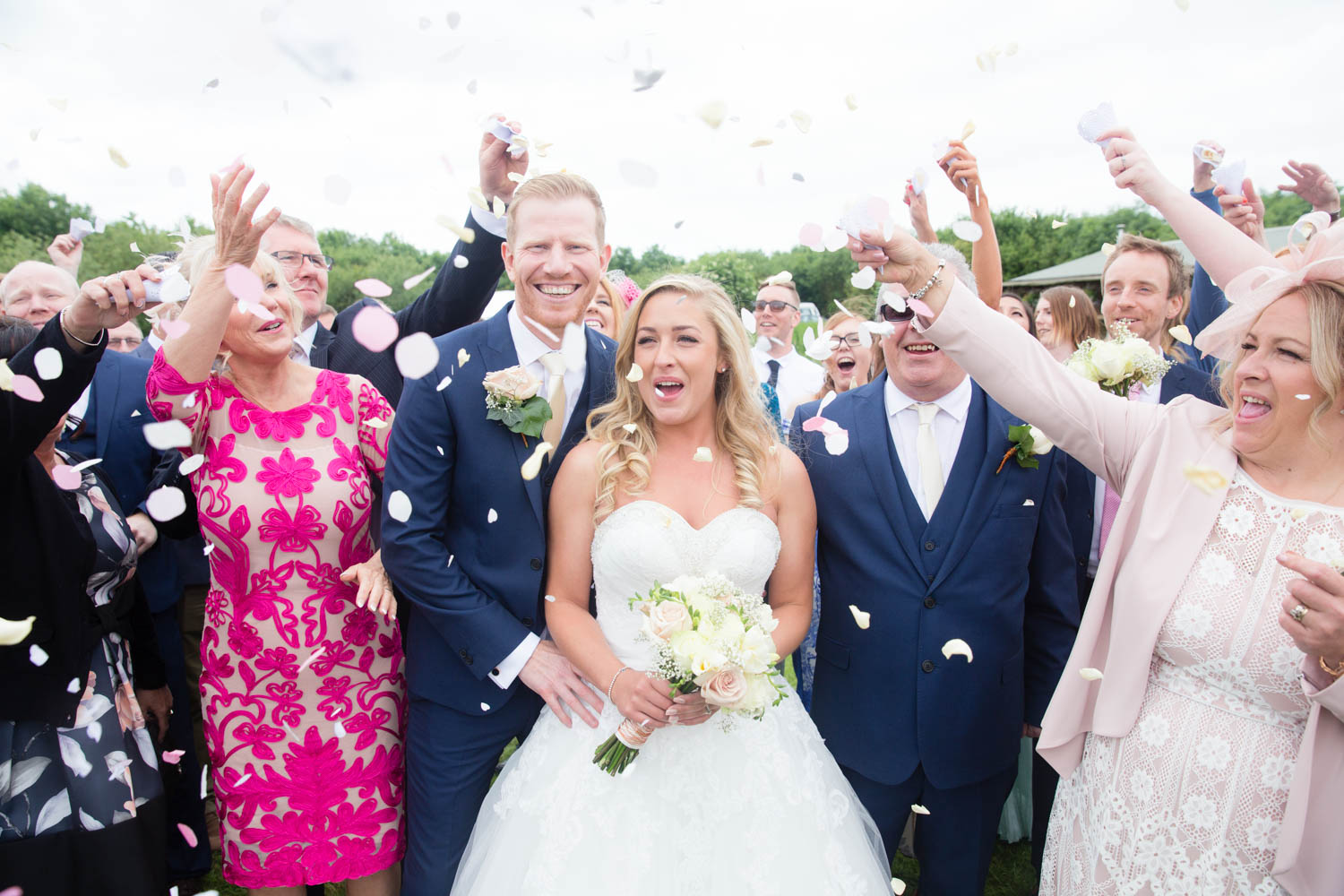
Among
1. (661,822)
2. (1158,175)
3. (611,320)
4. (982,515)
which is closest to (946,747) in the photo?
(982,515)

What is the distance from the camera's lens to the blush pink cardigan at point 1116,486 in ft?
7.17

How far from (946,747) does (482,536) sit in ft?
5.97

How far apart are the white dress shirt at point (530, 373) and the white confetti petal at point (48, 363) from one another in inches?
53.6

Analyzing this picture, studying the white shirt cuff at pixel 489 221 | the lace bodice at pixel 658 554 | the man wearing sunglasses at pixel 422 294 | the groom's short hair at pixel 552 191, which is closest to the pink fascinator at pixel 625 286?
the man wearing sunglasses at pixel 422 294

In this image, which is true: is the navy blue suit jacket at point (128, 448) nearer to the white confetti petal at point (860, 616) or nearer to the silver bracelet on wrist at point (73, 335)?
the silver bracelet on wrist at point (73, 335)

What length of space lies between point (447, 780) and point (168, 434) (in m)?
1.58

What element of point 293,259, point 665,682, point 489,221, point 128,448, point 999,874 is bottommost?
point 999,874

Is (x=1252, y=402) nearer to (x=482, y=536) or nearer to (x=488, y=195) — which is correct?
(x=482, y=536)

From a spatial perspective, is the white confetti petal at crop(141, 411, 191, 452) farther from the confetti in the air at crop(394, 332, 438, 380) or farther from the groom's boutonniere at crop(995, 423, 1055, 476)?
the groom's boutonniere at crop(995, 423, 1055, 476)

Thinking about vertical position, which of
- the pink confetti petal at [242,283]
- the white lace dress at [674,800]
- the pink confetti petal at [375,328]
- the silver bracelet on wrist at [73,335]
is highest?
the pink confetti petal at [242,283]

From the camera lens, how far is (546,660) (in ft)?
9.27

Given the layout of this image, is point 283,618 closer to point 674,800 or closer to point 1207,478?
point 674,800

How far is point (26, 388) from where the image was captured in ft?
7.30

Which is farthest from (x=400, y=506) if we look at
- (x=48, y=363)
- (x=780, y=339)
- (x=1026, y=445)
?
(x=780, y=339)
